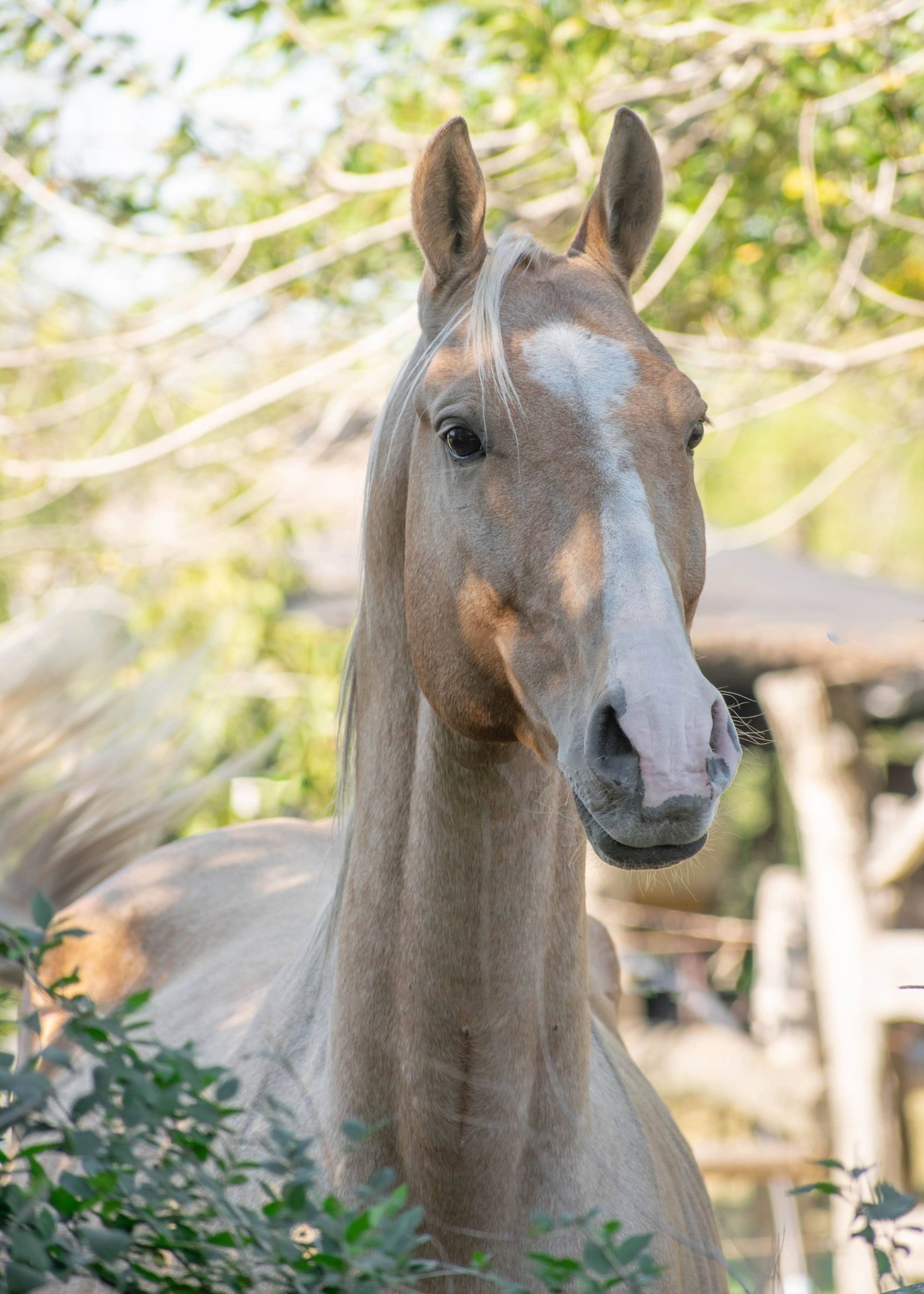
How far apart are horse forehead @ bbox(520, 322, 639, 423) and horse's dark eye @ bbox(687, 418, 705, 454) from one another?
0.14 meters

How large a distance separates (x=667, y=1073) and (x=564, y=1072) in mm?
6804

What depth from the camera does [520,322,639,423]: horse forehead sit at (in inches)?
65.1

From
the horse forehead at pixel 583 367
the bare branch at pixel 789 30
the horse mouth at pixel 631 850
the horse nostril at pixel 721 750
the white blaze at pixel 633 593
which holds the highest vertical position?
the bare branch at pixel 789 30

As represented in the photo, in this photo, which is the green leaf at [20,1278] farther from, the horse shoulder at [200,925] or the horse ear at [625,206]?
the horse ear at [625,206]

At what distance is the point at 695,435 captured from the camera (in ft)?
5.93

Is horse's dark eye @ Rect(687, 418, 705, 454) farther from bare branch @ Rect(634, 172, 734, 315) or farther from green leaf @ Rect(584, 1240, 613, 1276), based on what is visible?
bare branch @ Rect(634, 172, 734, 315)

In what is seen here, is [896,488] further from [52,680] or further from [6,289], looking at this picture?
[52,680]

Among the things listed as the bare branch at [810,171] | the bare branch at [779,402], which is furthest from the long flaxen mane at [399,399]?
the bare branch at [779,402]

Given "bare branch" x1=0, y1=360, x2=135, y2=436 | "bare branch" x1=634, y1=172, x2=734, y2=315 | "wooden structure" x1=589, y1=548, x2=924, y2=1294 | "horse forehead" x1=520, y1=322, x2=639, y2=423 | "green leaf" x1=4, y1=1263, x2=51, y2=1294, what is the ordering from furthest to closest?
"wooden structure" x1=589, y1=548, x2=924, y2=1294, "bare branch" x1=0, y1=360, x2=135, y2=436, "bare branch" x1=634, y1=172, x2=734, y2=315, "horse forehead" x1=520, y1=322, x2=639, y2=423, "green leaf" x1=4, y1=1263, x2=51, y2=1294

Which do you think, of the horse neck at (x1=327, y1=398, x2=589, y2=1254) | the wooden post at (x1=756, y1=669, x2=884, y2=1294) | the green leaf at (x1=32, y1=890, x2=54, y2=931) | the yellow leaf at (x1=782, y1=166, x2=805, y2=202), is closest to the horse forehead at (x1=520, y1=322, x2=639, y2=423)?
the horse neck at (x1=327, y1=398, x2=589, y2=1254)

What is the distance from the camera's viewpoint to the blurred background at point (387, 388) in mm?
3438

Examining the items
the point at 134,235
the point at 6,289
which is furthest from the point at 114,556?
the point at 134,235

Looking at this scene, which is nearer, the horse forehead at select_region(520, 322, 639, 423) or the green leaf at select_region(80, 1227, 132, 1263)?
the green leaf at select_region(80, 1227, 132, 1263)

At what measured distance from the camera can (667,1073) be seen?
810 centimetres
